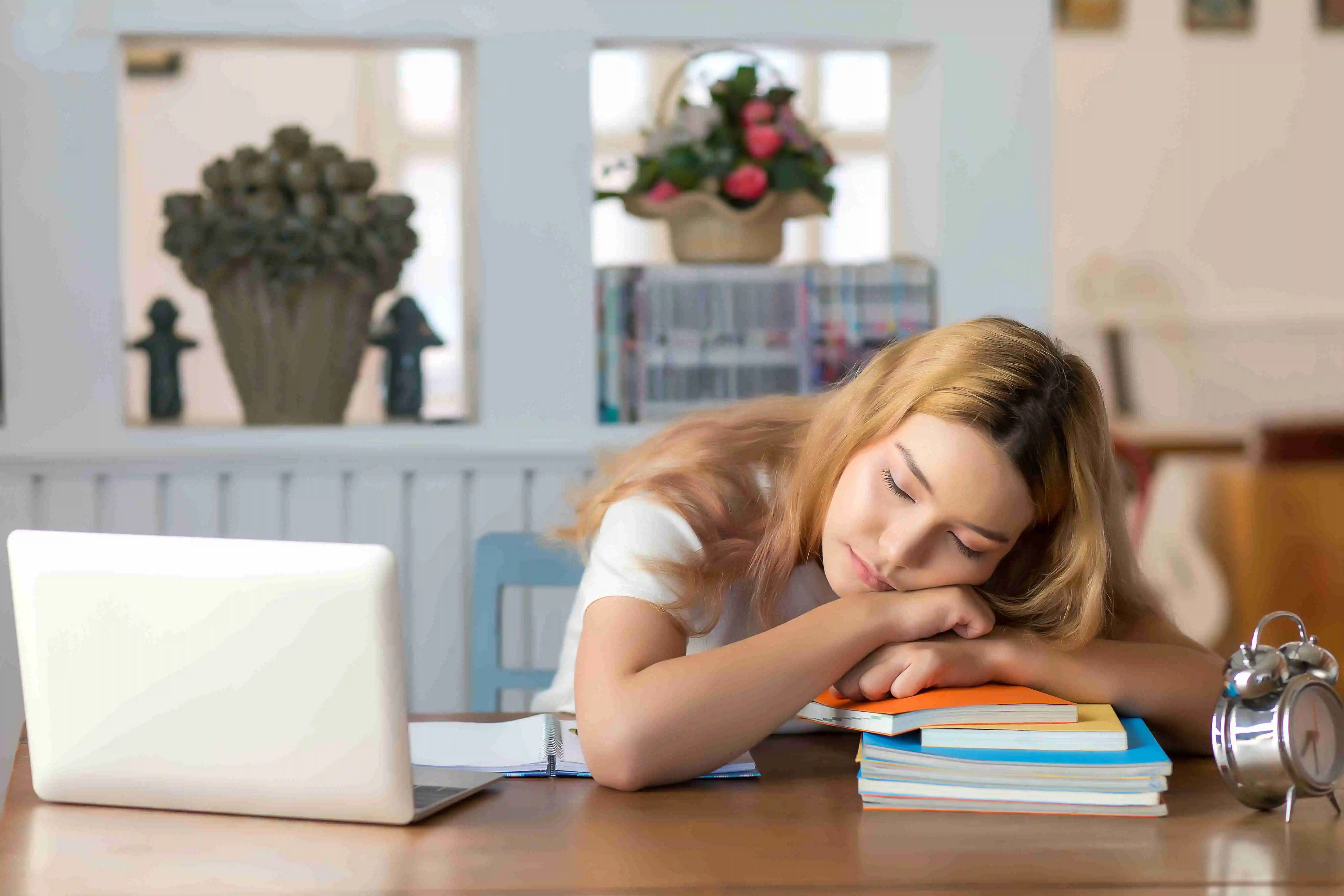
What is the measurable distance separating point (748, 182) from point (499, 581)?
3.03 ft

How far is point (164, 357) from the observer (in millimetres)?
2352

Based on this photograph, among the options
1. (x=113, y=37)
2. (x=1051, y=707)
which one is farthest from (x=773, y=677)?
(x=113, y=37)

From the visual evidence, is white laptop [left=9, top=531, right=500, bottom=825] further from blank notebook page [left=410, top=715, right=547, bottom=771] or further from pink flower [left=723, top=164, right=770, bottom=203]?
pink flower [left=723, top=164, right=770, bottom=203]

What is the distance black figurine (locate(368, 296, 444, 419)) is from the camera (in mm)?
2381

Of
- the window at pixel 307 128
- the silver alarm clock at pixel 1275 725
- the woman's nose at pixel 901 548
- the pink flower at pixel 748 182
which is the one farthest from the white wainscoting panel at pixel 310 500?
the window at pixel 307 128

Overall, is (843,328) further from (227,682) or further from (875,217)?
(875,217)

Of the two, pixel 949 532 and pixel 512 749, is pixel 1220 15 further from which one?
pixel 512 749

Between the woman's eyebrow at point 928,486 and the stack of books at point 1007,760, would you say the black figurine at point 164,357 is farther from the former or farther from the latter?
the stack of books at point 1007,760

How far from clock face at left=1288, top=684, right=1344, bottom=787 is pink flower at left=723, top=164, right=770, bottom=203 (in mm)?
1436

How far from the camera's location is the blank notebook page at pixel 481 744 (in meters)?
1.13

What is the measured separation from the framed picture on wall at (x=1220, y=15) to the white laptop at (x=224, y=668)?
5.69 meters

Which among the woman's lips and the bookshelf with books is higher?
the bookshelf with books

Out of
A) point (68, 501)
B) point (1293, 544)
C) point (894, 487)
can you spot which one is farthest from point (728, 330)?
Answer: point (1293, 544)

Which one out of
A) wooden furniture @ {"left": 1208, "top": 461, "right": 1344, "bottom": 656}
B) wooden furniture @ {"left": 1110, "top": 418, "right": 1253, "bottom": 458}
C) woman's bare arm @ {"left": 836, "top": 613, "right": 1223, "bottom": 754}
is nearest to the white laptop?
woman's bare arm @ {"left": 836, "top": 613, "right": 1223, "bottom": 754}
